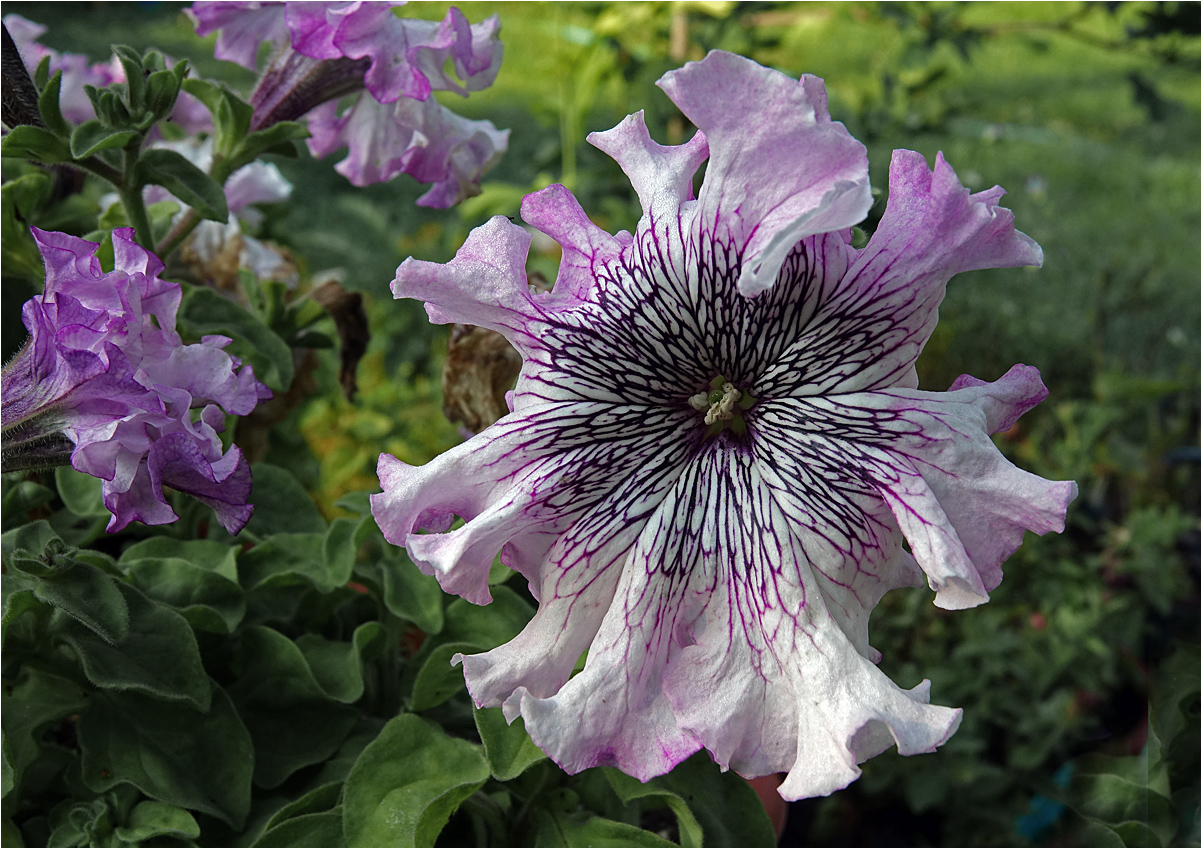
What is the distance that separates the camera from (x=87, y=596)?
534 millimetres

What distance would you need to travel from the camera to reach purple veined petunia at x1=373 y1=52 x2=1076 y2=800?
0.45 metres

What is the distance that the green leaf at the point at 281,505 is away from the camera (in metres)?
0.75

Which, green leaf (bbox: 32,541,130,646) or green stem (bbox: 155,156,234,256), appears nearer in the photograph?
green leaf (bbox: 32,541,130,646)

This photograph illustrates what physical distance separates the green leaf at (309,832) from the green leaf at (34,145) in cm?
38

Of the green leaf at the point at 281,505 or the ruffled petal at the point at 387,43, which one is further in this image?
the green leaf at the point at 281,505

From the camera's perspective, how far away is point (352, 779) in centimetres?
57

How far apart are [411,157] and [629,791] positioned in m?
0.43

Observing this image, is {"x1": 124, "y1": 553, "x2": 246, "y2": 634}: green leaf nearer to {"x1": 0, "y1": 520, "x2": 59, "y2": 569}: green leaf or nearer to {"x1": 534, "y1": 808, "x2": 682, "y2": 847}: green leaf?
{"x1": 0, "y1": 520, "x2": 59, "y2": 569}: green leaf

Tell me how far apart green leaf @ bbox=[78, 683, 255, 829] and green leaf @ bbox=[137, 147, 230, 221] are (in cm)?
27

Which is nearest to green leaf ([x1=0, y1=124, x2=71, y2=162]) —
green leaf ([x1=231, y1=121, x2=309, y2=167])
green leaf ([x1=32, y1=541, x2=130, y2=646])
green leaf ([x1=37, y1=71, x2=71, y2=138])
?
green leaf ([x1=37, y1=71, x2=71, y2=138])

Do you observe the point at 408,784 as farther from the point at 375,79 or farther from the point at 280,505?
the point at 375,79

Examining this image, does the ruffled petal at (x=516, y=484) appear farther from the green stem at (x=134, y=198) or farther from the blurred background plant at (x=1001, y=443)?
the green stem at (x=134, y=198)

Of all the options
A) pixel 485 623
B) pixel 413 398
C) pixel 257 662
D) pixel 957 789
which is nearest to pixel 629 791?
pixel 485 623

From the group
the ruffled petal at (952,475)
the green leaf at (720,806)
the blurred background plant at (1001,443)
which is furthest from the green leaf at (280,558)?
the ruffled petal at (952,475)
